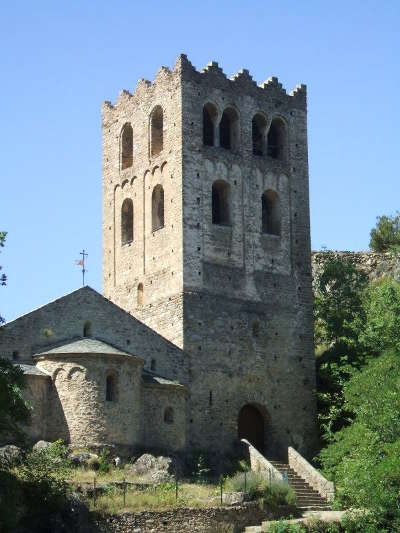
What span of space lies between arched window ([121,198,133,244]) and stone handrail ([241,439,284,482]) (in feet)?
36.6

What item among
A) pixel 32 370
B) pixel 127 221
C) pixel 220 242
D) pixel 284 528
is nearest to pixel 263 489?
pixel 284 528

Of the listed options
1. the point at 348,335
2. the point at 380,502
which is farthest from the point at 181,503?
the point at 348,335

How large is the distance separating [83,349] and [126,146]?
1495 centimetres

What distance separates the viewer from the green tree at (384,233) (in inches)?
2736

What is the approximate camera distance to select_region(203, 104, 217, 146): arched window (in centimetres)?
5247

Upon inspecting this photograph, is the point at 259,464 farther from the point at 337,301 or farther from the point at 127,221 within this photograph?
the point at 127,221

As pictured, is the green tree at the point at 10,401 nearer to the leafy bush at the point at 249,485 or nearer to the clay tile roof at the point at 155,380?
the leafy bush at the point at 249,485

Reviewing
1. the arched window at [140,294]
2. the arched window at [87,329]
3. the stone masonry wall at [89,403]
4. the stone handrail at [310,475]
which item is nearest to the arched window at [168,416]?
the stone masonry wall at [89,403]

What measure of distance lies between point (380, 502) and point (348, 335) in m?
16.8

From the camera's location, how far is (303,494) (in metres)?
43.8

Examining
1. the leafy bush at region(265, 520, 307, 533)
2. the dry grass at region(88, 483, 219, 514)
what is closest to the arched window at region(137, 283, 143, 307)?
the dry grass at region(88, 483, 219, 514)

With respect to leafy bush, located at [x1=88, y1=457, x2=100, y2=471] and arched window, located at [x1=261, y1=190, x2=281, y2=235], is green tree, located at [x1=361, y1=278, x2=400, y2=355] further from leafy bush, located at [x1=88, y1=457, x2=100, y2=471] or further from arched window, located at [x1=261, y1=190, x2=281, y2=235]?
leafy bush, located at [x1=88, y1=457, x2=100, y2=471]

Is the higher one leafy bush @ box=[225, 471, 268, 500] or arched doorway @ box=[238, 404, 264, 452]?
arched doorway @ box=[238, 404, 264, 452]

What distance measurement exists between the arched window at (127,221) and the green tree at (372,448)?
13.3 meters
